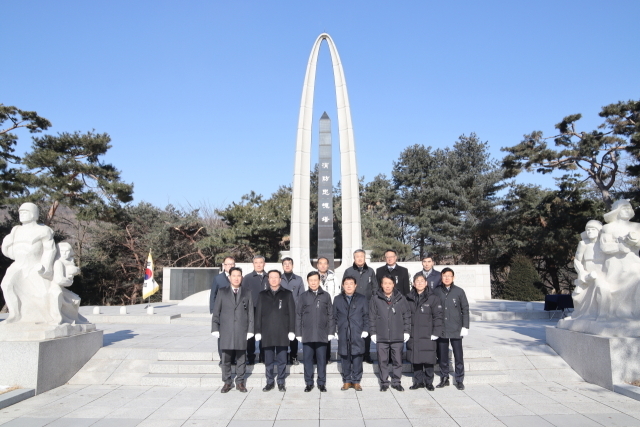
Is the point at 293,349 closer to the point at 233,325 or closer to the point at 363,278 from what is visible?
the point at 233,325

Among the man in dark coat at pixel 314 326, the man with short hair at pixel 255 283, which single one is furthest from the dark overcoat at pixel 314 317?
the man with short hair at pixel 255 283

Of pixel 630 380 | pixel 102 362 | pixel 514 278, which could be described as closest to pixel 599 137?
pixel 514 278

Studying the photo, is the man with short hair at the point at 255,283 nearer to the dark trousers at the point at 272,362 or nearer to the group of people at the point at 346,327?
the group of people at the point at 346,327

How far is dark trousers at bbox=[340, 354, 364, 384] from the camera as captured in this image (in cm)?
488


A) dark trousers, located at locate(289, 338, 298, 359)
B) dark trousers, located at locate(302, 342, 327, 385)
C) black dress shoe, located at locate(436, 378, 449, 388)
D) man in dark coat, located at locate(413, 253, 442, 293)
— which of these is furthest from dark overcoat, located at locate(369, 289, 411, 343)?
dark trousers, located at locate(289, 338, 298, 359)

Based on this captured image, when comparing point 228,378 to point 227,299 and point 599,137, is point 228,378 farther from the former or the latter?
point 599,137

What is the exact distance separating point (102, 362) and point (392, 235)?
20302 mm

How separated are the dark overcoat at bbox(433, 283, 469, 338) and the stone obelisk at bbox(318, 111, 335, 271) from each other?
1041 cm

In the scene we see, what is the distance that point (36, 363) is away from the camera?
15.9 feet

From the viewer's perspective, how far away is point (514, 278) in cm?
1500

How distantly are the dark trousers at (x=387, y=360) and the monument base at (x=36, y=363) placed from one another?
3.50 m

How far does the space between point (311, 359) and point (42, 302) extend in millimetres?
3172

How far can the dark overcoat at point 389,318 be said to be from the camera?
4.84 m

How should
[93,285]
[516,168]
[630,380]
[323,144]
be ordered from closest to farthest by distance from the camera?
[630,380]
[323,144]
[516,168]
[93,285]
